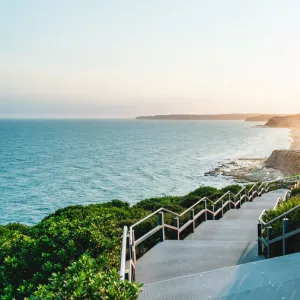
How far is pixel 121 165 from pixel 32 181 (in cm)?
2398

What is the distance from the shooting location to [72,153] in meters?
103

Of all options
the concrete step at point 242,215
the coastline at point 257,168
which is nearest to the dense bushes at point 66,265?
the concrete step at point 242,215

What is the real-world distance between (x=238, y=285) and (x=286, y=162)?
75.0 m

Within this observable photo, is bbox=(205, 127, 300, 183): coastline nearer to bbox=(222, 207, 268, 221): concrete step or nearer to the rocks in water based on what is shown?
→ the rocks in water

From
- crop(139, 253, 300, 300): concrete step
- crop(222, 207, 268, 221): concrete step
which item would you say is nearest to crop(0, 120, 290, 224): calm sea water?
crop(222, 207, 268, 221): concrete step

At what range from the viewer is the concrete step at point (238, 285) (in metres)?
4.81

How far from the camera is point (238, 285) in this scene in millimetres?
5125

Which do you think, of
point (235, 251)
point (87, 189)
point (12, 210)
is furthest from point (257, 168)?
point (235, 251)

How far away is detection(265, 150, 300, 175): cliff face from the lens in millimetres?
70025

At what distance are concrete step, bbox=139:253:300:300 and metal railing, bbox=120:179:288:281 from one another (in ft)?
2.11

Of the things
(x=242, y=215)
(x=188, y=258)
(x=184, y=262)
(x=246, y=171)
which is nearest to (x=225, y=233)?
(x=188, y=258)

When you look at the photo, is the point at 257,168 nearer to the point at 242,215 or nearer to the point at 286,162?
the point at 286,162

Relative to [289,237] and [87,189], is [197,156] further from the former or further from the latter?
[289,237]

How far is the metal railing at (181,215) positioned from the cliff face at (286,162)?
133 feet
